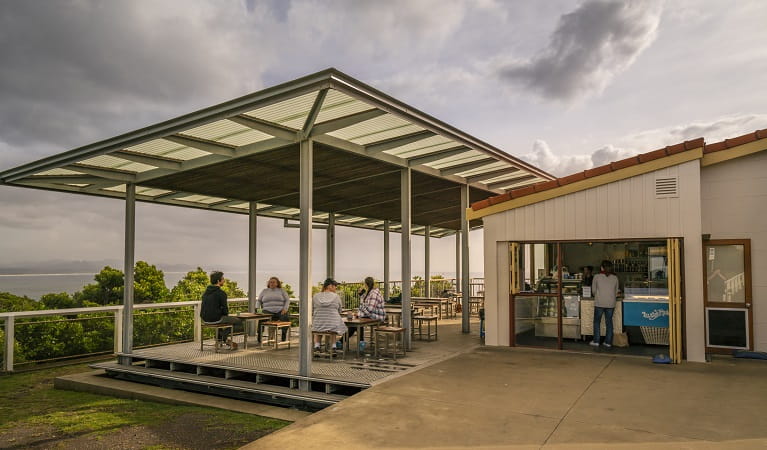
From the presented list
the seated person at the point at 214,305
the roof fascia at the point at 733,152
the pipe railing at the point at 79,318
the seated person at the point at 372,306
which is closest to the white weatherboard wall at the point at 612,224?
the roof fascia at the point at 733,152

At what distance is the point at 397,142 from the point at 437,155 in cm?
118

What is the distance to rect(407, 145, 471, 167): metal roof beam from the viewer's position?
26.8 feet

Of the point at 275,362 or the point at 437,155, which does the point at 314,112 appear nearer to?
the point at 437,155

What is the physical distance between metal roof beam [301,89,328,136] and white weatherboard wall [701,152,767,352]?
6396 mm

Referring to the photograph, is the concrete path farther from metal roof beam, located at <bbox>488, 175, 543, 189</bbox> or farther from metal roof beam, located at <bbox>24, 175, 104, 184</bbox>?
metal roof beam, located at <bbox>24, 175, 104, 184</bbox>

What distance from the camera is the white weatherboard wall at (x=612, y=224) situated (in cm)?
726

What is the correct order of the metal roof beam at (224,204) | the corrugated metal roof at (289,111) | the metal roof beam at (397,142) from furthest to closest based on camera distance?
the metal roof beam at (224,204), the metal roof beam at (397,142), the corrugated metal roof at (289,111)

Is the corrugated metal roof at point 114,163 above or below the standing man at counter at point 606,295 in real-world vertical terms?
above

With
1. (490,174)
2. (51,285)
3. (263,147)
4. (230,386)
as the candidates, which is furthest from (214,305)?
(51,285)

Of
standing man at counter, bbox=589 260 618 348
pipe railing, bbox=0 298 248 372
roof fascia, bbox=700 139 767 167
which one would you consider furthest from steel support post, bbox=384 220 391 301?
roof fascia, bbox=700 139 767 167

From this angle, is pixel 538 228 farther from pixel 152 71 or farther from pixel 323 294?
pixel 152 71

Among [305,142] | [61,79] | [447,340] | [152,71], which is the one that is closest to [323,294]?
[305,142]

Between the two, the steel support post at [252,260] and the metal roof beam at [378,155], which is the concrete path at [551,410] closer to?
the metal roof beam at [378,155]

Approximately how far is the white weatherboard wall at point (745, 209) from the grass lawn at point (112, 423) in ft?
24.0
